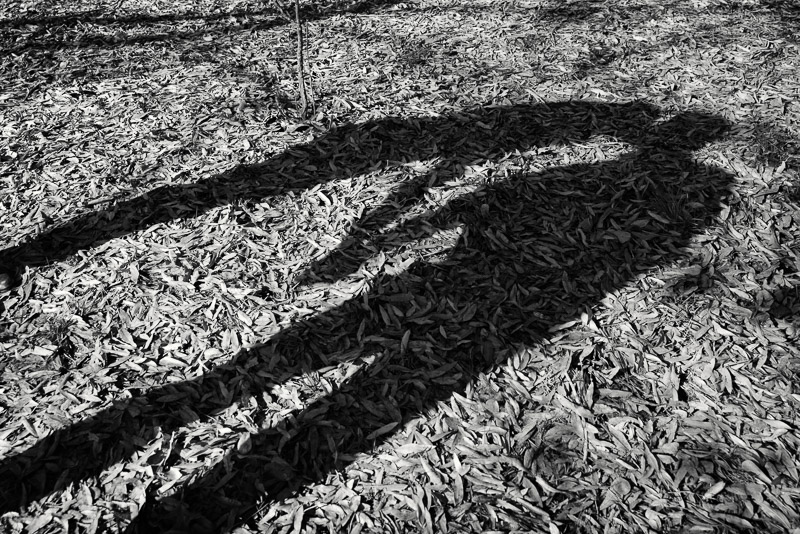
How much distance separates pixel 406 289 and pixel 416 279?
97 mm

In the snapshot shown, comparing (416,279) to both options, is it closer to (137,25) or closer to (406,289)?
(406,289)

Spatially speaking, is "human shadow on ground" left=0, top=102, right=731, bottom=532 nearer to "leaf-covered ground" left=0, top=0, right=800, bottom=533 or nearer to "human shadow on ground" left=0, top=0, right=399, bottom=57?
"leaf-covered ground" left=0, top=0, right=800, bottom=533

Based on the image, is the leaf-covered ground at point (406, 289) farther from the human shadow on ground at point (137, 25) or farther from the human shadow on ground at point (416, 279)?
the human shadow on ground at point (137, 25)

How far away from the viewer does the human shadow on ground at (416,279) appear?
9.25ft

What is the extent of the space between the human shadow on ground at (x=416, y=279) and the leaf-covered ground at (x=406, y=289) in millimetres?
18

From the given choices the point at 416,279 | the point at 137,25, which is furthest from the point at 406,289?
the point at 137,25

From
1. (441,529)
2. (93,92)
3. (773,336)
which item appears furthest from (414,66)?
(441,529)

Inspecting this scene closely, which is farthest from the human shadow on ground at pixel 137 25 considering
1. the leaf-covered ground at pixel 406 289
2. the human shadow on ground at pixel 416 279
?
the human shadow on ground at pixel 416 279

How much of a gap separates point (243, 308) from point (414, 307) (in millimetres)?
973

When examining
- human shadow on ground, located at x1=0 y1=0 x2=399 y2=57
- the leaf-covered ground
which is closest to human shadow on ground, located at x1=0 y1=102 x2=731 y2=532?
the leaf-covered ground

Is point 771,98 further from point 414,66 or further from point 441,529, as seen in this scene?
point 441,529

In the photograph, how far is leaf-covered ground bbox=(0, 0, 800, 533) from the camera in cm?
273

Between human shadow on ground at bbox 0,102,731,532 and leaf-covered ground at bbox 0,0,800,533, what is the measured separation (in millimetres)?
18

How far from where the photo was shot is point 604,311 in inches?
137
